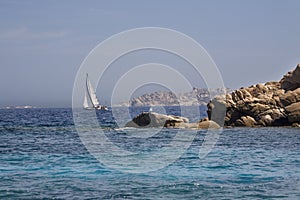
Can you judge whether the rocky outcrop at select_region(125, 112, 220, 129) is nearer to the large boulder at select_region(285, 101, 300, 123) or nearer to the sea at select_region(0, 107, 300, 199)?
the large boulder at select_region(285, 101, 300, 123)

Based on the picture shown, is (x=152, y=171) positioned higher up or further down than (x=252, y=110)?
further down

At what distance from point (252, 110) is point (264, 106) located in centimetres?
144

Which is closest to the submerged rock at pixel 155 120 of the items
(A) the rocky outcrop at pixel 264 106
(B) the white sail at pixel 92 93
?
(A) the rocky outcrop at pixel 264 106

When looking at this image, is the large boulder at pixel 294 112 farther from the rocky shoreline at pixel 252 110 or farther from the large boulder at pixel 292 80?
the large boulder at pixel 292 80

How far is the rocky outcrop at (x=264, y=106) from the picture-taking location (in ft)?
190

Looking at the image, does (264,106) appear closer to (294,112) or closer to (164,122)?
(294,112)

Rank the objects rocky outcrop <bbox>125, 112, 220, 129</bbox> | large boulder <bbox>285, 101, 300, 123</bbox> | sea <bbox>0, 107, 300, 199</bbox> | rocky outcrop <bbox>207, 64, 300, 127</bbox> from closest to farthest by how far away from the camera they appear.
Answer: sea <bbox>0, 107, 300, 199</bbox> < large boulder <bbox>285, 101, 300, 123</bbox> < rocky outcrop <bbox>207, 64, 300, 127</bbox> < rocky outcrop <bbox>125, 112, 220, 129</bbox>

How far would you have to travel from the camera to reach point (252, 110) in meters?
59.0

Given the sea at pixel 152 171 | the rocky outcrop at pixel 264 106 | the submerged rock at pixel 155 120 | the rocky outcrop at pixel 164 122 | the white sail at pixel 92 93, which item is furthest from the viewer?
the white sail at pixel 92 93

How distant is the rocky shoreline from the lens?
190ft

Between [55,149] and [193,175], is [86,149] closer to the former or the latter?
[55,149]

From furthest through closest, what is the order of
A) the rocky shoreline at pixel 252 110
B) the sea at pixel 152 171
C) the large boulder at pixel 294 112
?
the rocky shoreline at pixel 252 110 < the large boulder at pixel 294 112 < the sea at pixel 152 171

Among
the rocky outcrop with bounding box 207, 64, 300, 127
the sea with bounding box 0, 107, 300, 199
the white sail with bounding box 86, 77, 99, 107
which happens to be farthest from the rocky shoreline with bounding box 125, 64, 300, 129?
the white sail with bounding box 86, 77, 99, 107

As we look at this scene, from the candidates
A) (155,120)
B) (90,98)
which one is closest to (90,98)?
(90,98)
